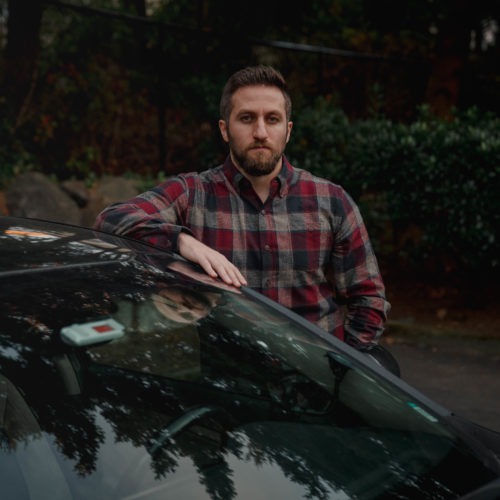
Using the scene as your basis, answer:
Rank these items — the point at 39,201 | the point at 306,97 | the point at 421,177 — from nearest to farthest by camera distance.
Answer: the point at 421,177
the point at 39,201
the point at 306,97

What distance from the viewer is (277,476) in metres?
1.72

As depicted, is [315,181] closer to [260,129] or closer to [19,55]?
[260,129]

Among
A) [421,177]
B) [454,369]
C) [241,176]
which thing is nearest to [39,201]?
[421,177]

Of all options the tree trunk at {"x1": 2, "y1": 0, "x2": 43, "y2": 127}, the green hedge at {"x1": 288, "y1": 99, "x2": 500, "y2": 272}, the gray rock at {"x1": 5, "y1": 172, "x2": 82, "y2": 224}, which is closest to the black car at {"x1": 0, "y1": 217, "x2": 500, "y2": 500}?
the green hedge at {"x1": 288, "y1": 99, "x2": 500, "y2": 272}

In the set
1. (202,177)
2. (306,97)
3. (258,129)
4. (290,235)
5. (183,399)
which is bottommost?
(183,399)

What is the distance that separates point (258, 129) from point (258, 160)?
0.36 feet

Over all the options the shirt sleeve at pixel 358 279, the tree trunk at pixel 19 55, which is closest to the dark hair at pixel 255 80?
the shirt sleeve at pixel 358 279

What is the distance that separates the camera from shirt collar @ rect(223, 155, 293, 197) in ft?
9.62

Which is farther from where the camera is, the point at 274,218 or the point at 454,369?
the point at 454,369

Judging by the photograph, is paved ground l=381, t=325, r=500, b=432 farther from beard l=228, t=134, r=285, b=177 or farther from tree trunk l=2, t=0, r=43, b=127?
tree trunk l=2, t=0, r=43, b=127

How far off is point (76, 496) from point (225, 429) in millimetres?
414

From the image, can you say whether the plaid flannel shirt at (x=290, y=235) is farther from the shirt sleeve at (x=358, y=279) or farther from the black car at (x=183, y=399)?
the black car at (x=183, y=399)

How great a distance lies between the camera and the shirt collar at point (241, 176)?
2934mm

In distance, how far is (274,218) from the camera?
2.92 meters
